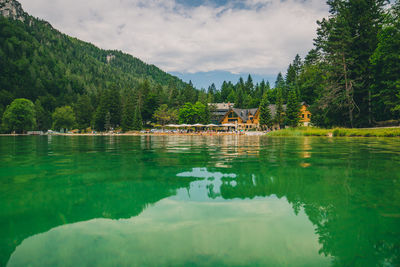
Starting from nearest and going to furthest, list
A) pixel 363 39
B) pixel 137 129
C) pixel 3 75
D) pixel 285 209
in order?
pixel 285 209, pixel 363 39, pixel 137 129, pixel 3 75

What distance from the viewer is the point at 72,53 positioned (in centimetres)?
17238

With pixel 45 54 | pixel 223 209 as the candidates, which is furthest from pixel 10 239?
pixel 45 54

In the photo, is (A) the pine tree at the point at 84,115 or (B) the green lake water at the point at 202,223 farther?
(A) the pine tree at the point at 84,115

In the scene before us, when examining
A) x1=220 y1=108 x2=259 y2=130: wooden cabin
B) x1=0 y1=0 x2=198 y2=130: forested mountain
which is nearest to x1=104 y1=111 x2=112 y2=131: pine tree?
x1=0 y1=0 x2=198 y2=130: forested mountain

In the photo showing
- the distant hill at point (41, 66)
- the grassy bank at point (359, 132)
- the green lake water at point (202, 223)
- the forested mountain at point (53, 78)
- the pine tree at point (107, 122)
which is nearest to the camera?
the green lake water at point (202, 223)

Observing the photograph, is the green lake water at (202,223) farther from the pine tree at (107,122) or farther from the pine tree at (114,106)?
the pine tree at (114,106)

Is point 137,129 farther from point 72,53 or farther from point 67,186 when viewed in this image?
point 72,53

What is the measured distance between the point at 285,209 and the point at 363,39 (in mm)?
35795

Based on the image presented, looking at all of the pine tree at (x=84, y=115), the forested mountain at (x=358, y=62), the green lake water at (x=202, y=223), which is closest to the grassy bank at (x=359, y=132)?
the forested mountain at (x=358, y=62)

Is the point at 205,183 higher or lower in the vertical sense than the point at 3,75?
lower

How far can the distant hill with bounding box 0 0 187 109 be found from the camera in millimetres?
105000

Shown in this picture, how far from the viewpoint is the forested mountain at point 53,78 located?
86.6m

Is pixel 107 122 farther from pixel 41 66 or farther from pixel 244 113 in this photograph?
pixel 41 66

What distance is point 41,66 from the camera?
124 metres
